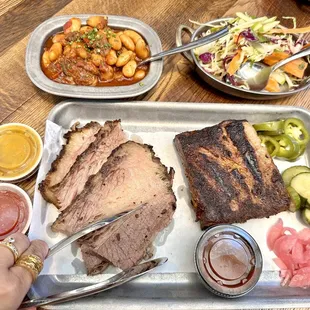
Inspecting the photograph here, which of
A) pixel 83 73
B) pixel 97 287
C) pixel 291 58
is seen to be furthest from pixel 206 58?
pixel 97 287

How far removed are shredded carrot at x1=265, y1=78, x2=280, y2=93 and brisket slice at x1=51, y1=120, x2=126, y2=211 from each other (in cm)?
158

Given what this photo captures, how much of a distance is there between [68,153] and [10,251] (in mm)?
1054

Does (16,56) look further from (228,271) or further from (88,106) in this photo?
(228,271)

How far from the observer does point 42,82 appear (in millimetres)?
3201

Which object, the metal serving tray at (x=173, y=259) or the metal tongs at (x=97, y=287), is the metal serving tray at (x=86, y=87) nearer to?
the metal serving tray at (x=173, y=259)

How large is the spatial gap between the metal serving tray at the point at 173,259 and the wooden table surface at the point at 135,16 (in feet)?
1.00

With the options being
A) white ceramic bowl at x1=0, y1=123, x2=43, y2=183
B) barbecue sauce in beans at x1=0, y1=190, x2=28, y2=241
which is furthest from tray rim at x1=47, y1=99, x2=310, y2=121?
barbecue sauce in beans at x1=0, y1=190, x2=28, y2=241

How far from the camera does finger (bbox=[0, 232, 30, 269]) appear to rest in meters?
2.02

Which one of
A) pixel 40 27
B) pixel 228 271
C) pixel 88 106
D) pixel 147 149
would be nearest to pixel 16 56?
pixel 40 27

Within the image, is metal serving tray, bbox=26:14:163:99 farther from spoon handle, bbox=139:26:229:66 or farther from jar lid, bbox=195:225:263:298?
jar lid, bbox=195:225:263:298

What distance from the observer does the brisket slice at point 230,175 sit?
285 cm

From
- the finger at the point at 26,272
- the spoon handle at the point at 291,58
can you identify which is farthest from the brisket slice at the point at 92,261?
the spoon handle at the point at 291,58

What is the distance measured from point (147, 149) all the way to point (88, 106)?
27.1 inches

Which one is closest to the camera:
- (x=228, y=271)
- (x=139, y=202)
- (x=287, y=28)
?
(x=228, y=271)
